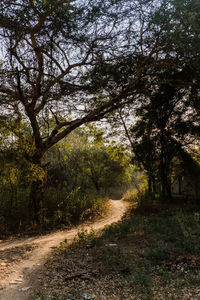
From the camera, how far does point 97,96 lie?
8.23m

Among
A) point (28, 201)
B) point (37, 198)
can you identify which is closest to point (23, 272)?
point (37, 198)

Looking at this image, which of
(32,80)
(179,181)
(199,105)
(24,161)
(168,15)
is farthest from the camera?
(179,181)

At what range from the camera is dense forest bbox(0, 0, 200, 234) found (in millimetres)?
5996

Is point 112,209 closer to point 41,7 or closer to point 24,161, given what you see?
point 24,161

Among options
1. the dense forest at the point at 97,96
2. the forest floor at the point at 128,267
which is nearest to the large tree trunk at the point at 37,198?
the dense forest at the point at 97,96

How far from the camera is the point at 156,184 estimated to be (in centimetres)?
1038

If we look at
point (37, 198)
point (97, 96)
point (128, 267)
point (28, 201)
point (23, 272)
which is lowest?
point (23, 272)

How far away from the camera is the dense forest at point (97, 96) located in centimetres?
600

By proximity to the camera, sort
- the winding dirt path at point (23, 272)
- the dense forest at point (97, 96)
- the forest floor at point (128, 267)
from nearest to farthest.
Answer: the forest floor at point (128, 267), the winding dirt path at point (23, 272), the dense forest at point (97, 96)

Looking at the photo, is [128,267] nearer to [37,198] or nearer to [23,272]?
[23,272]

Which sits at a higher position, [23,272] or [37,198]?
[37,198]

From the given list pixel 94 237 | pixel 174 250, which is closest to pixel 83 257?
pixel 94 237

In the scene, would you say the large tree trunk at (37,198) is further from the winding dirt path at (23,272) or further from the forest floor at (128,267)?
the forest floor at (128,267)

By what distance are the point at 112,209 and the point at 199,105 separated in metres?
5.69
